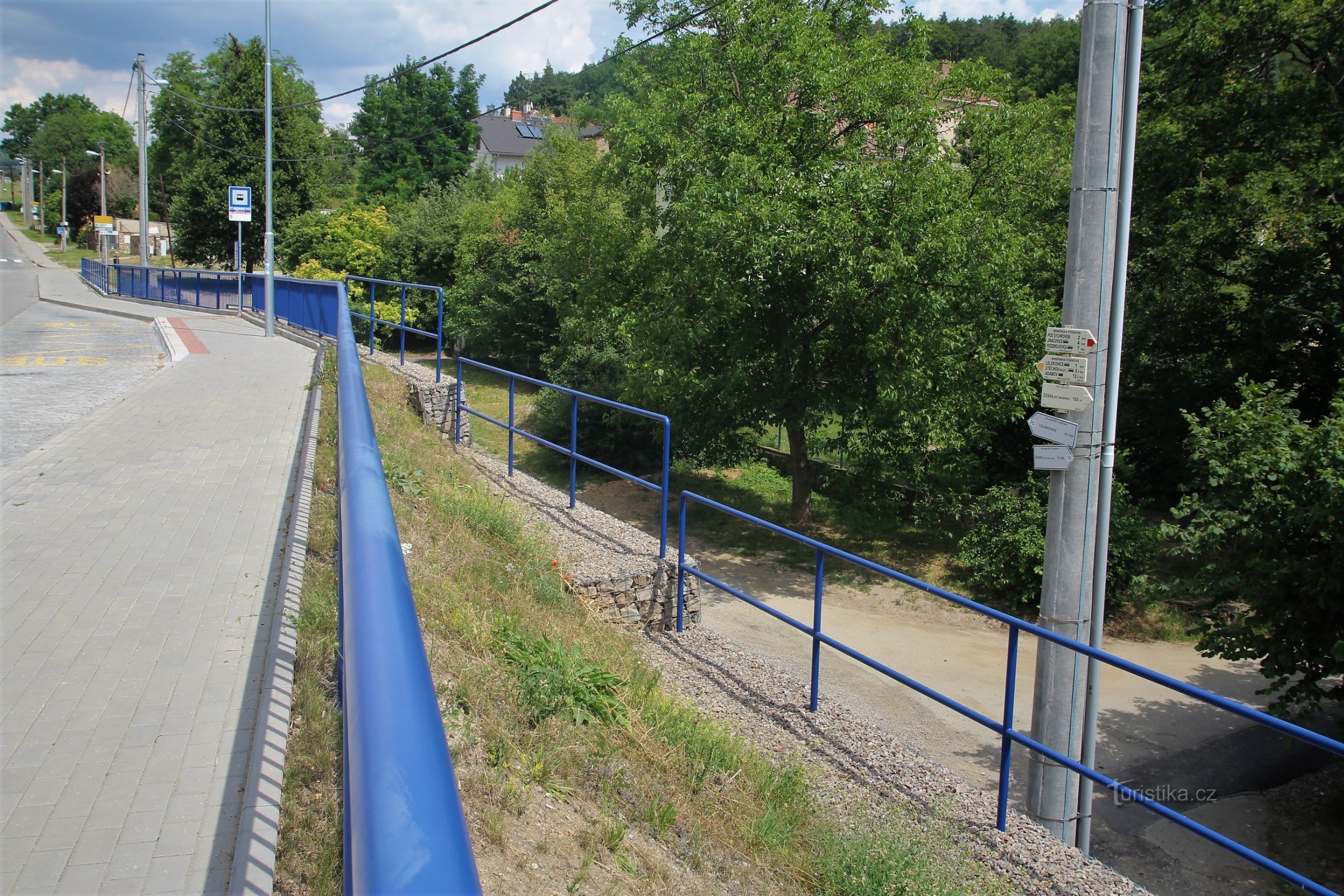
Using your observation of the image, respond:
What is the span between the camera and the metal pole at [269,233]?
1791 centimetres

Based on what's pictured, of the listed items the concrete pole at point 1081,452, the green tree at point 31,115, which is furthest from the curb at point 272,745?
the green tree at point 31,115

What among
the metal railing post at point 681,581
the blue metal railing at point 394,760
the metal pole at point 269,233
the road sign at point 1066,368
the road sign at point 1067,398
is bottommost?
the metal railing post at point 681,581

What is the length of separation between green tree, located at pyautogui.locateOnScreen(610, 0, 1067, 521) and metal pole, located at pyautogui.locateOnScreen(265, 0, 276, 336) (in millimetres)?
7051

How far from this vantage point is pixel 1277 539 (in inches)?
306

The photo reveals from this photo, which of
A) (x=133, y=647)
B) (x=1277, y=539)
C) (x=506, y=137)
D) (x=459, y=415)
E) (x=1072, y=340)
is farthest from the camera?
(x=506, y=137)

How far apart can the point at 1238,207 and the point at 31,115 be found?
173711 mm

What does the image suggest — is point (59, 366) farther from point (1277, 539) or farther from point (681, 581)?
→ point (1277, 539)

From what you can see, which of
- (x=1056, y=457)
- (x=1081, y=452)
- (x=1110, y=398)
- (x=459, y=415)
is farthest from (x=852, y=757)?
(x=459, y=415)

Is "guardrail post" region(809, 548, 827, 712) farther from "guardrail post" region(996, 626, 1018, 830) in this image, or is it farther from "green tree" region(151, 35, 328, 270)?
"green tree" region(151, 35, 328, 270)

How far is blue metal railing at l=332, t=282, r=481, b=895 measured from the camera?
982 mm

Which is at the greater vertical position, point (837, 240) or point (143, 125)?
point (143, 125)

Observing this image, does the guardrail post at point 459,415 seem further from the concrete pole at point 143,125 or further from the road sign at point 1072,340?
the concrete pole at point 143,125

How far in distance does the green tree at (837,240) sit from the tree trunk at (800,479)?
0.11 metres

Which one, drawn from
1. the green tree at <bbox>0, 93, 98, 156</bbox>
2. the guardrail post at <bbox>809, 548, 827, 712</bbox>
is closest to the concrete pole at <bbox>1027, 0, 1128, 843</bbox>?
the guardrail post at <bbox>809, 548, 827, 712</bbox>
